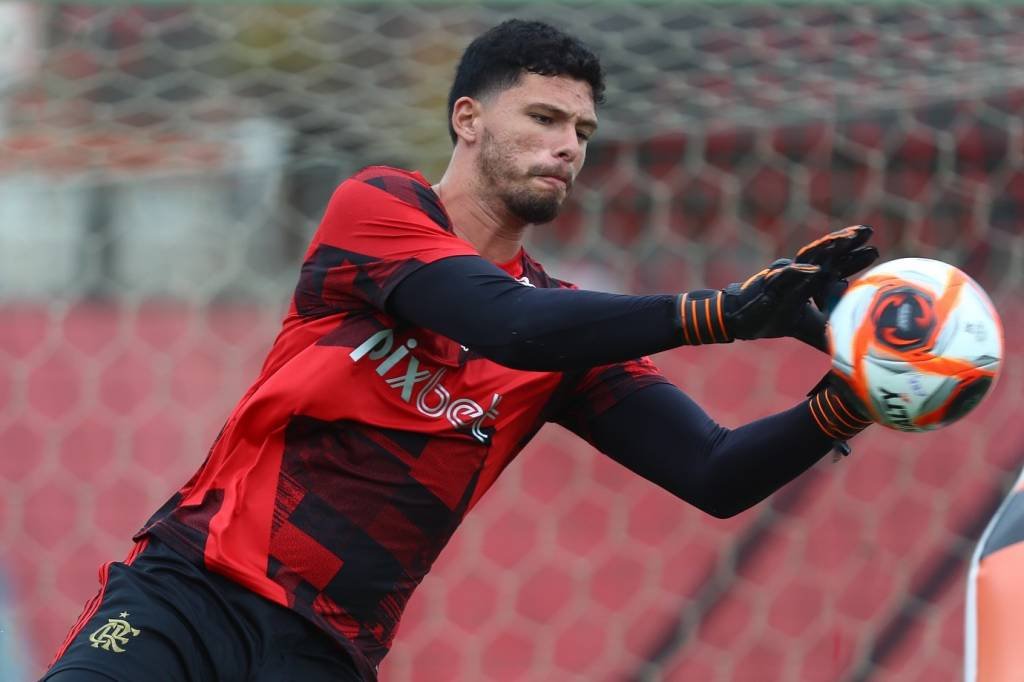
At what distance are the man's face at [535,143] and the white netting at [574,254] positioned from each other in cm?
170

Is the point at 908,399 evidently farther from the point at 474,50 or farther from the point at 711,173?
the point at 711,173

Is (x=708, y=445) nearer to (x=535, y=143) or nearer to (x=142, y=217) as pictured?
(x=535, y=143)

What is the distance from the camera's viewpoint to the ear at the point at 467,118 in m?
2.74

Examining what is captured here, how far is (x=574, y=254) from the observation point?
4.55 metres

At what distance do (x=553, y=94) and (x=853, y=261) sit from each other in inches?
29.6

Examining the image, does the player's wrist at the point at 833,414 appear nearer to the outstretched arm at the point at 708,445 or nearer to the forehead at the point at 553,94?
the outstretched arm at the point at 708,445

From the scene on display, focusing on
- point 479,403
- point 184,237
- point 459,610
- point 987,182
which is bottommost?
point 459,610

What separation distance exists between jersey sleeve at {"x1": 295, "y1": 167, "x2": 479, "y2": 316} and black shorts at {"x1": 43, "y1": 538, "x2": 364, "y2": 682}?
52cm

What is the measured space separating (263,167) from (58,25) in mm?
881

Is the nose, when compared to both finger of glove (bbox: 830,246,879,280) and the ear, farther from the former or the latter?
finger of glove (bbox: 830,246,879,280)

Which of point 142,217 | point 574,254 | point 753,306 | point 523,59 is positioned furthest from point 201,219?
point 753,306

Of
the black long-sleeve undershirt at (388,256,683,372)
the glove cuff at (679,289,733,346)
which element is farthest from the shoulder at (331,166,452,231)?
the glove cuff at (679,289,733,346)

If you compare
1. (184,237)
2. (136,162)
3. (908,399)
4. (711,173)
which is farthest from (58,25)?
(908,399)

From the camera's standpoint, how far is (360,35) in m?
4.77
